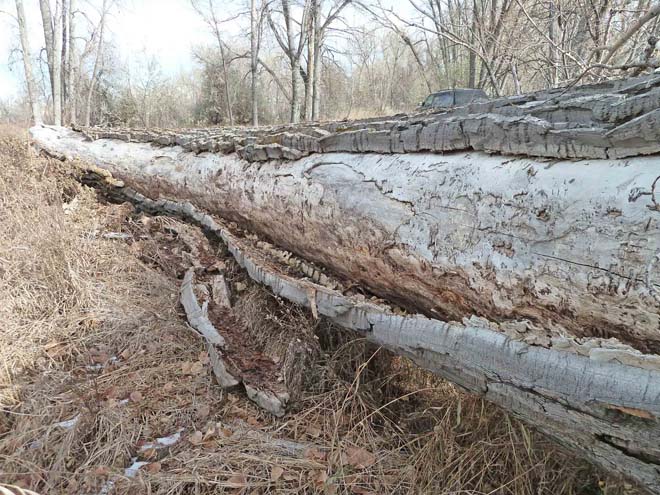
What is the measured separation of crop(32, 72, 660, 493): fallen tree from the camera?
1.02 meters

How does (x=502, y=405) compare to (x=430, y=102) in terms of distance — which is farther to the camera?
(x=430, y=102)

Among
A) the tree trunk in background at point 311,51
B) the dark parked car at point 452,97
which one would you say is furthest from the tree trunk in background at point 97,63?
the dark parked car at point 452,97

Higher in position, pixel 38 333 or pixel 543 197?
pixel 543 197

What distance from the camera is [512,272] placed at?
126 cm

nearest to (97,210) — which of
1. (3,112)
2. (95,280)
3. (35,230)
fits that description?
(35,230)

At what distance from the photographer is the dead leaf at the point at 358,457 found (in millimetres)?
1606

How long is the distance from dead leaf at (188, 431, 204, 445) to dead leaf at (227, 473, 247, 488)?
0.25m

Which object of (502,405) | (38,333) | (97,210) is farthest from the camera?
(97,210)

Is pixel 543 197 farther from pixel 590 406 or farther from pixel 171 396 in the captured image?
pixel 171 396

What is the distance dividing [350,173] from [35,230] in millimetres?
2458

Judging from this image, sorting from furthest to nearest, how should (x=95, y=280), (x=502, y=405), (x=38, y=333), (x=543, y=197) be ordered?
(x=95, y=280), (x=38, y=333), (x=502, y=405), (x=543, y=197)

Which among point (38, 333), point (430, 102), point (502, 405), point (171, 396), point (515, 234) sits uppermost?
point (430, 102)

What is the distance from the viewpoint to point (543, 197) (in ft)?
3.92

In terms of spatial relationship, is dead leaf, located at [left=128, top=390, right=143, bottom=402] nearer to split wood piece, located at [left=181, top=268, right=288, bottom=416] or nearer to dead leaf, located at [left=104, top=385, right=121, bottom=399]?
dead leaf, located at [left=104, top=385, right=121, bottom=399]
